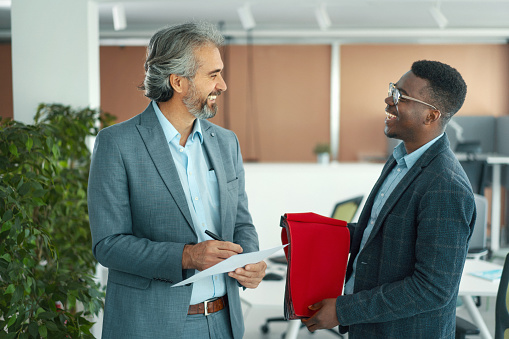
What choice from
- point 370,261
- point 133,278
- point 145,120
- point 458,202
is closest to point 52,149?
point 145,120

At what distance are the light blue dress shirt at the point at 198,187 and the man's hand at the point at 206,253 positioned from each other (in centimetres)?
13

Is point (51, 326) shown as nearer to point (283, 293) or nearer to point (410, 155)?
point (283, 293)

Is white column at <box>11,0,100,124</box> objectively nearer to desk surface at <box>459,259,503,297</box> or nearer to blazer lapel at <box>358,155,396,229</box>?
blazer lapel at <box>358,155,396,229</box>

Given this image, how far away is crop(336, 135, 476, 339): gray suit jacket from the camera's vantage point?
138 centimetres

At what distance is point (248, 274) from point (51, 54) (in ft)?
8.75

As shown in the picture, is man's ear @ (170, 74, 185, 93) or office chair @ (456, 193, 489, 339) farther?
office chair @ (456, 193, 489, 339)

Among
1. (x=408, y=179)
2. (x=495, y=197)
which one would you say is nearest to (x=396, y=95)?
(x=408, y=179)

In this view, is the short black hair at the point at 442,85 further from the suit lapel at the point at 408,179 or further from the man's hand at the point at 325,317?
the man's hand at the point at 325,317

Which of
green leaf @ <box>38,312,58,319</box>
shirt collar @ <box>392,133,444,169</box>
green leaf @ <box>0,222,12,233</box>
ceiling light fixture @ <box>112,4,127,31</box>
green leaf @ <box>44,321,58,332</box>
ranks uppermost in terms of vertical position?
ceiling light fixture @ <box>112,4,127,31</box>

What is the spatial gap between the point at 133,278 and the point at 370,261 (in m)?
0.73

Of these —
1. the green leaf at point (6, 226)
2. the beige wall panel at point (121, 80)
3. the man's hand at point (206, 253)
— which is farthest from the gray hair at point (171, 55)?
the beige wall panel at point (121, 80)

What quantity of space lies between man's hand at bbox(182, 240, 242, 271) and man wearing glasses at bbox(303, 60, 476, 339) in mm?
384

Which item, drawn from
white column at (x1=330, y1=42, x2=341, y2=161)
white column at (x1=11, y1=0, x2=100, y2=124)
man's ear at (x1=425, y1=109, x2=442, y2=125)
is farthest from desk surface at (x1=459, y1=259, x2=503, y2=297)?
white column at (x1=330, y1=42, x2=341, y2=161)

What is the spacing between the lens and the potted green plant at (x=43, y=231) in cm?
192
